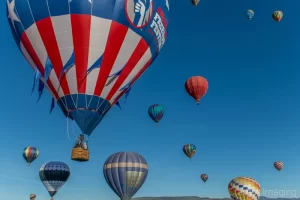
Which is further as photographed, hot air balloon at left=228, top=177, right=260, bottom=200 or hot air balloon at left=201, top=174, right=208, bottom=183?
hot air balloon at left=201, top=174, right=208, bottom=183

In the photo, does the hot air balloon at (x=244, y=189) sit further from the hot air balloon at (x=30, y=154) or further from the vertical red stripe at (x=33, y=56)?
the hot air balloon at (x=30, y=154)

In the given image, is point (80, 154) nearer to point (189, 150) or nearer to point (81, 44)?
point (81, 44)

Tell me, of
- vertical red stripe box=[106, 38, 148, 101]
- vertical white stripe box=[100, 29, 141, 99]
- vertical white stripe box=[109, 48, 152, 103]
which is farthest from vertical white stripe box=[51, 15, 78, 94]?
vertical white stripe box=[109, 48, 152, 103]

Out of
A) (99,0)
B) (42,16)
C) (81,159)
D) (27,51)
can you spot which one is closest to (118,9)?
(99,0)

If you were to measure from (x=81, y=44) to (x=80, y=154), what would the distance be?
17.3 ft

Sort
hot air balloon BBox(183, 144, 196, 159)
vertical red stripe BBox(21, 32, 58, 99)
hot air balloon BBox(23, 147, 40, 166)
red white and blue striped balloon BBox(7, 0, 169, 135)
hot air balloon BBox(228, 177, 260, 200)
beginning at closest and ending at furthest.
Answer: red white and blue striped balloon BBox(7, 0, 169, 135) → vertical red stripe BBox(21, 32, 58, 99) → hot air balloon BBox(228, 177, 260, 200) → hot air balloon BBox(183, 144, 196, 159) → hot air balloon BBox(23, 147, 40, 166)

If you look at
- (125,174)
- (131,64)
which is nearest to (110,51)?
(131,64)

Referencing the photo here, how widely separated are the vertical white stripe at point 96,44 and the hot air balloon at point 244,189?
14.5 metres

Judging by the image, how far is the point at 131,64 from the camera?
19.5 m

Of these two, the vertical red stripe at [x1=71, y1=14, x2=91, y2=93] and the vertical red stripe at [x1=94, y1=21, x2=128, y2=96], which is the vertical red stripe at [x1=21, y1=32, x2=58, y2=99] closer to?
the vertical red stripe at [x1=71, y1=14, x2=91, y2=93]

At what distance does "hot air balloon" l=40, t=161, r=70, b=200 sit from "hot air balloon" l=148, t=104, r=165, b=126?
1076cm

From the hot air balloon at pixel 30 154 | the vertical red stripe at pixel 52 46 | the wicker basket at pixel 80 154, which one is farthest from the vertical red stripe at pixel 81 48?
the hot air balloon at pixel 30 154

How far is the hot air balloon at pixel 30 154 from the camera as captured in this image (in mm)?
43344

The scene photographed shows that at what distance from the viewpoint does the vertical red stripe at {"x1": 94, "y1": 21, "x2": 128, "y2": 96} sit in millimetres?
18062
